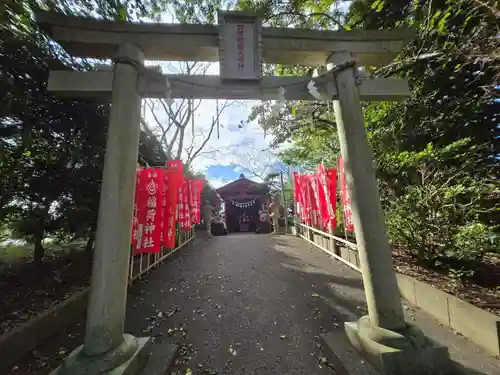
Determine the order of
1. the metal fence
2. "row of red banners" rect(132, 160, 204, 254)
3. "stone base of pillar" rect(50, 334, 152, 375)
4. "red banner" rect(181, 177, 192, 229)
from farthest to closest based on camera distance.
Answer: "red banner" rect(181, 177, 192, 229)
"row of red banners" rect(132, 160, 204, 254)
the metal fence
"stone base of pillar" rect(50, 334, 152, 375)

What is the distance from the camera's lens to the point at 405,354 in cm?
247

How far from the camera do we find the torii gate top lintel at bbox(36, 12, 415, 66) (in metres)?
3.02

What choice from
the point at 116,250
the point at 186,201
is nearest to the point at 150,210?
the point at 116,250

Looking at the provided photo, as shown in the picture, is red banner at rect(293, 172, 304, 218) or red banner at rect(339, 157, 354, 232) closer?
red banner at rect(339, 157, 354, 232)

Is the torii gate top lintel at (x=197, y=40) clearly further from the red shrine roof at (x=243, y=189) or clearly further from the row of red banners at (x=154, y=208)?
the red shrine roof at (x=243, y=189)

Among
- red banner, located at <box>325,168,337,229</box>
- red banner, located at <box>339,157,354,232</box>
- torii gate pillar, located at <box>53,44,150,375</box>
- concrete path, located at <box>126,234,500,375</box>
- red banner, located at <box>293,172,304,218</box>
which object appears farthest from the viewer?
red banner, located at <box>293,172,304,218</box>

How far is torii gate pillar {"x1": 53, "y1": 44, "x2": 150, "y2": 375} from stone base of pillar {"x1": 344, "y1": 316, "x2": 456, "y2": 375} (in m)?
2.58

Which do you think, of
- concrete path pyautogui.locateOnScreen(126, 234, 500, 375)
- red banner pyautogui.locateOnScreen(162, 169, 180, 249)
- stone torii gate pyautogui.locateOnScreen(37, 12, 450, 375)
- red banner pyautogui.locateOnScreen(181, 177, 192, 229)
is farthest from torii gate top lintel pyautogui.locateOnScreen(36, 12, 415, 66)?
red banner pyautogui.locateOnScreen(181, 177, 192, 229)

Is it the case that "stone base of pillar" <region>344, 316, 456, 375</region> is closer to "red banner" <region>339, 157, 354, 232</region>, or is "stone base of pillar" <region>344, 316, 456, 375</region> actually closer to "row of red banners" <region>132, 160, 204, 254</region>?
"red banner" <region>339, 157, 354, 232</region>

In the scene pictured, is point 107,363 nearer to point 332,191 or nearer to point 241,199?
point 332,191

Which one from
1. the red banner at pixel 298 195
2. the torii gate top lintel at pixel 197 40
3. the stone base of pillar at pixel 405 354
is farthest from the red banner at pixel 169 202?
the red banner at pixel 298 195

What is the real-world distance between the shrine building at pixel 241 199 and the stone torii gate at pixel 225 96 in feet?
49.4

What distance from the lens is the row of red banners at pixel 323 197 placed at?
6.39m

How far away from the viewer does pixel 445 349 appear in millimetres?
2525
